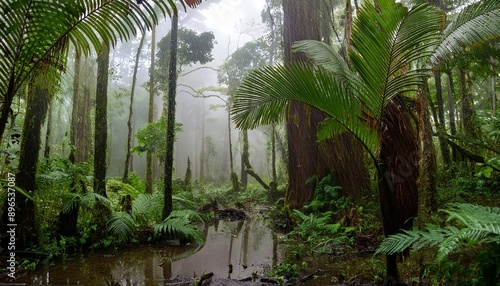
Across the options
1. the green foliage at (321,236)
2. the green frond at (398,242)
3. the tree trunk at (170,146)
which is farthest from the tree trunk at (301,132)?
the green frond at (398,242)

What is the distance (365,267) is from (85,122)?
51.5ft

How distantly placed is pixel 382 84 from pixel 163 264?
3.77m

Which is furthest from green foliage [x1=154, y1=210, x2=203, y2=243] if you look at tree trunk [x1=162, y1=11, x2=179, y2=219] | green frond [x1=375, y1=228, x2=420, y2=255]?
green frond [x1=375, y1=228, x2=420, y2=255]

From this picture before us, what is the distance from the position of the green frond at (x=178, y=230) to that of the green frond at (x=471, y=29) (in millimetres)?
4590

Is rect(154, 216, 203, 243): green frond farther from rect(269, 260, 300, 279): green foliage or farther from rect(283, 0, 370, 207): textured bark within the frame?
rect(283, 0, 370, 207): textured bark

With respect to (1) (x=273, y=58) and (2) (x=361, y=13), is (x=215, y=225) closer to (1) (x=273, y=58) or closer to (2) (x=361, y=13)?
(2) (x=361, y=13)

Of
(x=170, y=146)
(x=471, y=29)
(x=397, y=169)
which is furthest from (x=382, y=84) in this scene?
(x=170, y=146)

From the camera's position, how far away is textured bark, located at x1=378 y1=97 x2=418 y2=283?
319cm

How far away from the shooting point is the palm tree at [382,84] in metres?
2.99

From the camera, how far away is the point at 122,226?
5.55 m

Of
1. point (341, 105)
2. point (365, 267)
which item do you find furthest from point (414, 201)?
point (341, 105)

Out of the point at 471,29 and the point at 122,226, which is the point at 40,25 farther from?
the point at 122,226

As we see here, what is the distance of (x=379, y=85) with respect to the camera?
10.1 ft

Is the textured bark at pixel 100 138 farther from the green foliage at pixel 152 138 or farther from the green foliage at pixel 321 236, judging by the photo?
the green foliage at pixel 152 138
